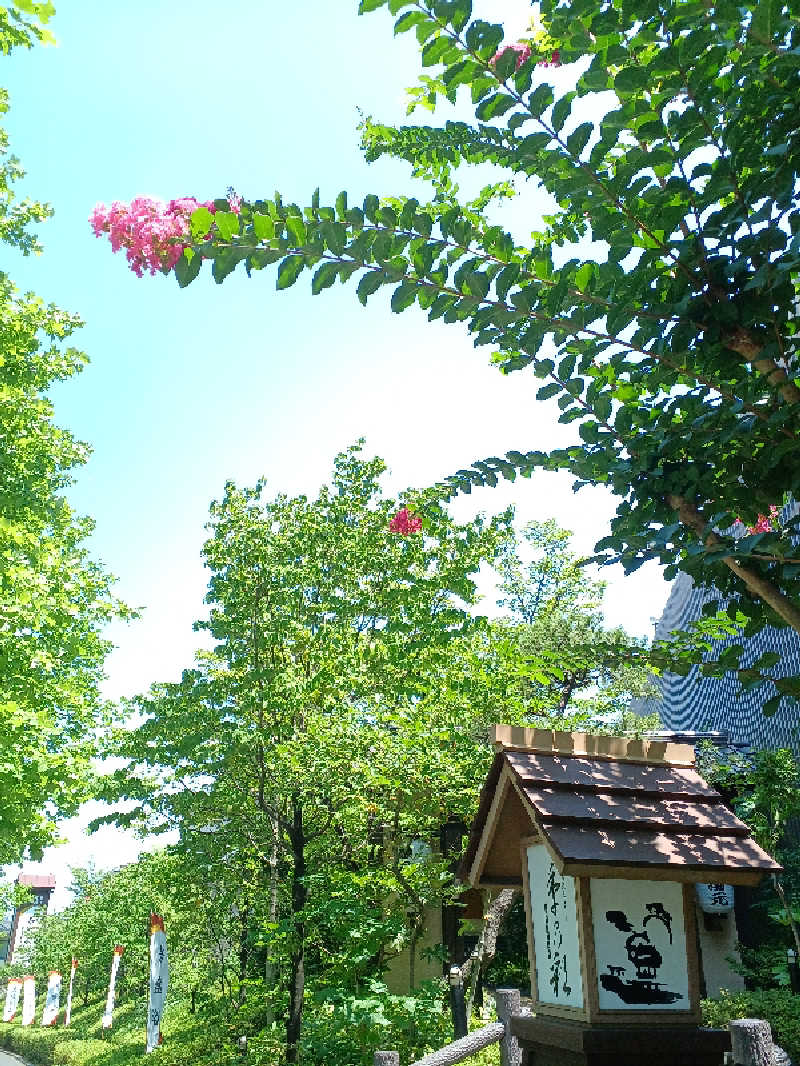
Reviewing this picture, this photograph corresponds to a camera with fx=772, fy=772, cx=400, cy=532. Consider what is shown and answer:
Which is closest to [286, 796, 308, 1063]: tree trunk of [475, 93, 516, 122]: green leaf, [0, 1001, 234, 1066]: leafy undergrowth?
[0, 1001, 234, 1066]: leafy undergrowth

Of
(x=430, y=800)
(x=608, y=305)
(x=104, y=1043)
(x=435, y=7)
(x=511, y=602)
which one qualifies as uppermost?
(x=511, y=602)

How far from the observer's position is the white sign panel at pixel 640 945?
333 centimetres

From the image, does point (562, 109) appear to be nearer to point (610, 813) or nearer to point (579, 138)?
point (579, 138)

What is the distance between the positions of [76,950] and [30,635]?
28.2m

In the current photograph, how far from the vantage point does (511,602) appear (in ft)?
73.7

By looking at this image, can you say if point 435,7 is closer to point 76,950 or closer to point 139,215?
point 139,215

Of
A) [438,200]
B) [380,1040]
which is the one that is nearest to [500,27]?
[438,200]

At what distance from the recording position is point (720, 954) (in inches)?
566

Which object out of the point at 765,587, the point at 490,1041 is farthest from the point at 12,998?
the point at 765,587

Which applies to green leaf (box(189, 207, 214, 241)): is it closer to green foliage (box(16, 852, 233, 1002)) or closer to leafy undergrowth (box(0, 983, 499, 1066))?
leafy undergrowth (box(0, 983, 499, 1066))

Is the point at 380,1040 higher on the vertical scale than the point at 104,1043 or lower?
higher

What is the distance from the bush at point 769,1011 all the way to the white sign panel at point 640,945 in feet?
25.0

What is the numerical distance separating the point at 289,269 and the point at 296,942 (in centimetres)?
843

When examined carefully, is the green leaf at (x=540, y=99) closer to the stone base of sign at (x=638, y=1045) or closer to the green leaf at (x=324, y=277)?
the green leaf at (x=324, y=277)
